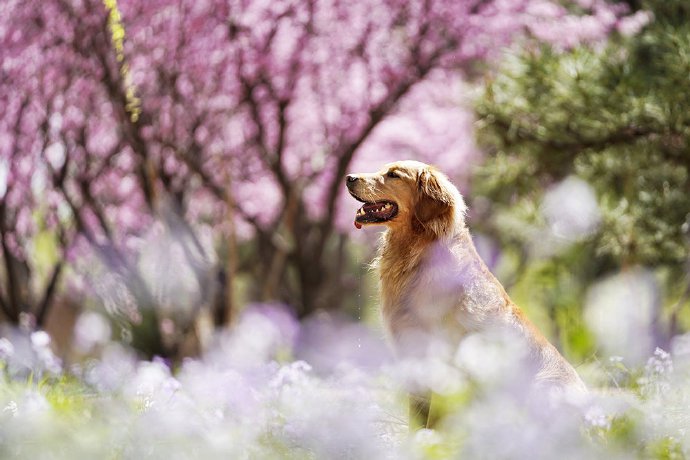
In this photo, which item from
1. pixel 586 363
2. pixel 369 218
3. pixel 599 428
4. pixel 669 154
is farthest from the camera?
pixel 669 154

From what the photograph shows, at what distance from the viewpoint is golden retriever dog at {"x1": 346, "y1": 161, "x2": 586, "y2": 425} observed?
4199mm

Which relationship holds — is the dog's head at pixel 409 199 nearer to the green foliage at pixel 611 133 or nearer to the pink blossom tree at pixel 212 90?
the green foliage at pixel 611 133

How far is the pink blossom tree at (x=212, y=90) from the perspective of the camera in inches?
333

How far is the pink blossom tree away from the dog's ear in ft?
13.6

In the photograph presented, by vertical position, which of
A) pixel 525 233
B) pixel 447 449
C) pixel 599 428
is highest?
pixel 447 449

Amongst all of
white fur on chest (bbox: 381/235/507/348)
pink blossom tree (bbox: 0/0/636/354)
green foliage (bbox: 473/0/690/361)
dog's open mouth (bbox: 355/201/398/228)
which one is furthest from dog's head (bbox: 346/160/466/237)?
pink blossom tree (bbox: 0/0/636/354)

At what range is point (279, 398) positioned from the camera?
400cm

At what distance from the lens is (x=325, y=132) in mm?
10539

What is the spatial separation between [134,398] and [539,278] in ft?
24.1

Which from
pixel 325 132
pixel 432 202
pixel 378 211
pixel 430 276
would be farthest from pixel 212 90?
pixel 430 276

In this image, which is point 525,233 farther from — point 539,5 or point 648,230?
point 539,5

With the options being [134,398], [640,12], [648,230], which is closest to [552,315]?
[648,230]

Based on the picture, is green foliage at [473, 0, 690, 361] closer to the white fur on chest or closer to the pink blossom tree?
the pink blossom tree

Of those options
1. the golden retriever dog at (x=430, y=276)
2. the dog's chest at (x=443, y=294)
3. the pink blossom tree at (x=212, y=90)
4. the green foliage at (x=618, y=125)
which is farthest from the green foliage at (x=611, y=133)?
the dog's chest at (x=443, y=294)
